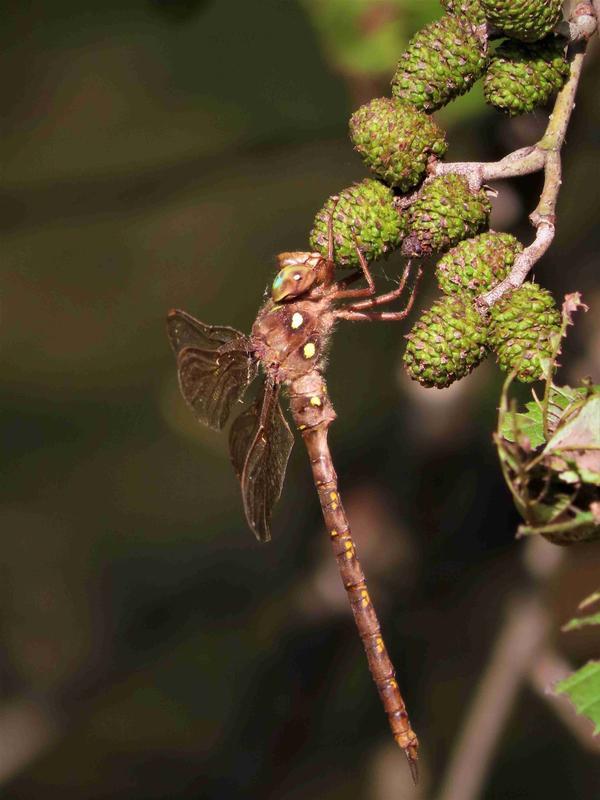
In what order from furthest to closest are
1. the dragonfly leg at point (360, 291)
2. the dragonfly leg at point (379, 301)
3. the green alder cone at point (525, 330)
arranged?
the dragonfly leg at point (379, 301), the dragonfly leg at point (360, 291), the green alder cone at point (525, 330)

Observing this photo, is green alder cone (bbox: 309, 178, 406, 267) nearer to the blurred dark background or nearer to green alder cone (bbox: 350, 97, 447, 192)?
green alder cone (bbox: 350, 97, 447, 192)

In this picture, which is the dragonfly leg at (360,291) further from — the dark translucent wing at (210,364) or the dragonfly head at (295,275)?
the dark translucent wing at (210,364)

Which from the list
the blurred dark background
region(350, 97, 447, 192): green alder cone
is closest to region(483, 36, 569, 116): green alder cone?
region(350, 97, 447, 192): green alder cone

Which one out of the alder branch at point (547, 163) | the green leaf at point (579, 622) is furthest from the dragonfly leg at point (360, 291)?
the green leaf at point (579, 622)

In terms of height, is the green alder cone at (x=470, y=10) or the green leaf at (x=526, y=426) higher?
the green alder cone at (x=470, y=10)

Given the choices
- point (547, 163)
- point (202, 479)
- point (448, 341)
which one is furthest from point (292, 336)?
point (202, 479)

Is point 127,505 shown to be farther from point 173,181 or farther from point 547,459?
point 547,459

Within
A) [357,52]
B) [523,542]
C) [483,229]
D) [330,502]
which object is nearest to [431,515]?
[523,542]
